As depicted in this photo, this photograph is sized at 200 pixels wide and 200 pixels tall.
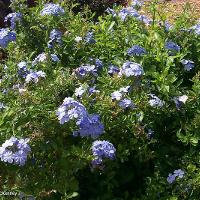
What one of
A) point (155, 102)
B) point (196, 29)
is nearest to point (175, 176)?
point (155, 102)

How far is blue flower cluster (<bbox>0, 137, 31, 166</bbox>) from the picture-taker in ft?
7.92

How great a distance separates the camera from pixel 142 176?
10.2 ft

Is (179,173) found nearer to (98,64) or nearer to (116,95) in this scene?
(116,95)

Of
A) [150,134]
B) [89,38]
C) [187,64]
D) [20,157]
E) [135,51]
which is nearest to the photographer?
[20,157]

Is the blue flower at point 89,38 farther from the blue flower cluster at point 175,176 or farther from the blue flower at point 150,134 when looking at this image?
the blue flower cluster at point 175,176

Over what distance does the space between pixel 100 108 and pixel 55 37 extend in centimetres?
96

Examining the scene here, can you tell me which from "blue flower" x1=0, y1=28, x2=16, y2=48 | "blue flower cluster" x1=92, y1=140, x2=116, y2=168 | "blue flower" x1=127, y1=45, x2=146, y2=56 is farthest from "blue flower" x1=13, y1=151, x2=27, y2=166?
"blue flower" x1=0, y1=28, x2=16, y2=48

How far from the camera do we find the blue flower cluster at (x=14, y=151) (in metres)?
2.41

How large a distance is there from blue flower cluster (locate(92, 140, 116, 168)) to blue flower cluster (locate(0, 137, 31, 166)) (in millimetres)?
348

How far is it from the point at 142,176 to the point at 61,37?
1.16m

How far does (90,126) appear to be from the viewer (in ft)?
8.28

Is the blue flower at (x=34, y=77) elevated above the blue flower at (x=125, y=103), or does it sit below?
above

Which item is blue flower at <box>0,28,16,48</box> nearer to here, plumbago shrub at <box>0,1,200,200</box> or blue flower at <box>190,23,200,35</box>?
plumbago shrub at <box>0,1,200,200</box>

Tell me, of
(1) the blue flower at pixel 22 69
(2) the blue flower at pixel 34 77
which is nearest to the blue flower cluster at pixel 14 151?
(2) the blue flower at pixel 34 77
